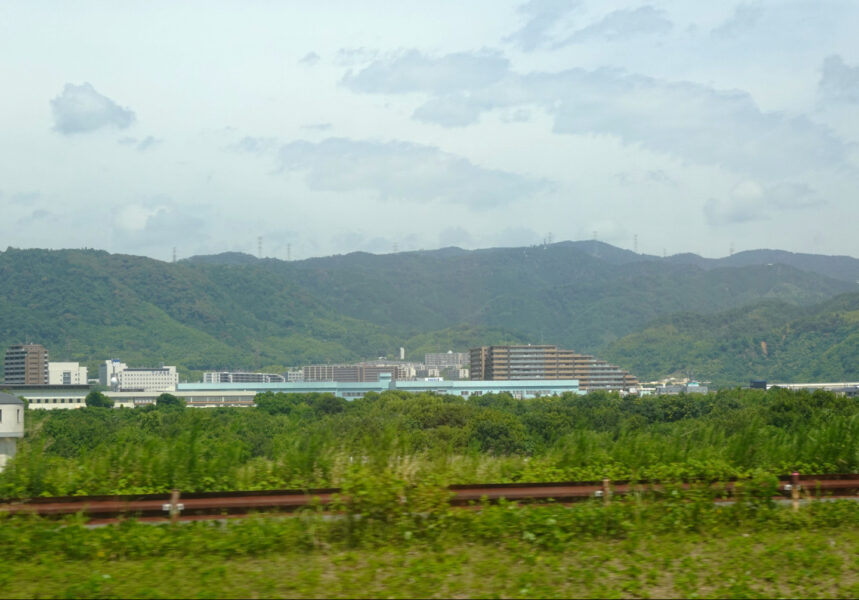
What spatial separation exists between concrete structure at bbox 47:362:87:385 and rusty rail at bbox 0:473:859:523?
194m

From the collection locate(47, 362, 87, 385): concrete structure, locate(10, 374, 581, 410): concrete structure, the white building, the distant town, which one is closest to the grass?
the distant town

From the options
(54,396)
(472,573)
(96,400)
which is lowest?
(96,400)

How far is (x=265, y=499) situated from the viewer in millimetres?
9398

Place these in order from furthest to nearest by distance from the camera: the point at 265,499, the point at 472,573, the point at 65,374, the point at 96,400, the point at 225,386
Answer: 1. the point at 65,374
2. the point at 225,386
3. the point at 96,400
4. the point at 265,499
5. the point at 472,573

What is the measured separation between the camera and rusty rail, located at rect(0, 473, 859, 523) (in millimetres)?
8883

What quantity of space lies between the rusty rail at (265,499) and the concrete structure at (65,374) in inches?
7654

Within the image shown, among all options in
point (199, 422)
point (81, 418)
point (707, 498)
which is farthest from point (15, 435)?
point (81, 418)

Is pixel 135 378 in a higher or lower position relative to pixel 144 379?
higher

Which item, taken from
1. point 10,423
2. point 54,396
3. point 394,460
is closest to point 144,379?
point 54,396

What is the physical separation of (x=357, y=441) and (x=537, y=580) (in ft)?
Result: 14.1

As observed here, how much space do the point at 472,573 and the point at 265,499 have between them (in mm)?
2658

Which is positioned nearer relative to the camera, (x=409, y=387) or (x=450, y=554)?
(x=450, y=554)

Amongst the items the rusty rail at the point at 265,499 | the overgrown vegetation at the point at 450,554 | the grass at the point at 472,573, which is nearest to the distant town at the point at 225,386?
the rusty rail at the point at 265,499

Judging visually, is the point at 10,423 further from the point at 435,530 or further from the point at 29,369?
the point at 29,369
